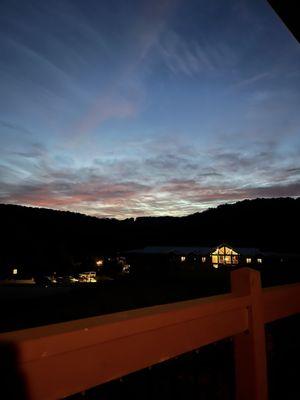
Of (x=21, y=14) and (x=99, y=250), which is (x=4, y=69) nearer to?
(x=21, y=14)

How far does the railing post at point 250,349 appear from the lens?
197 centimetres

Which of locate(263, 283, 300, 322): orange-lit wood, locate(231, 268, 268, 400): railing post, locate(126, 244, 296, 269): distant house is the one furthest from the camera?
locate(126, 244, 296, 269): distant house

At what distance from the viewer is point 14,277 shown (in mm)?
44000

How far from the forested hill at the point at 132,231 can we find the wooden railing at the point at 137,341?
42529 mm

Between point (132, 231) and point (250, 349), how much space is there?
70992 millimetres

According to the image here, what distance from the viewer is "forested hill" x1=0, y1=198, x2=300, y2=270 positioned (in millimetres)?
50750

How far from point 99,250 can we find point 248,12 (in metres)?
62.2

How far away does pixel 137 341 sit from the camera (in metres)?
1.33

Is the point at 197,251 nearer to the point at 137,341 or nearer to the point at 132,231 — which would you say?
the point at 132,231

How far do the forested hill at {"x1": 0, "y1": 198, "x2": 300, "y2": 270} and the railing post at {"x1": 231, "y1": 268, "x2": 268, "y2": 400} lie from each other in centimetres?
4246

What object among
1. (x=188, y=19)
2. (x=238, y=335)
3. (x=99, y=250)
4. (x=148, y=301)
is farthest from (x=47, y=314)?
(x=99, y=250)

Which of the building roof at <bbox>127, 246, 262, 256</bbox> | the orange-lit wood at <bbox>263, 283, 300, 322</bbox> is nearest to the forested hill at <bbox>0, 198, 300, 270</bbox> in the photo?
the building roof at <bbox>127, 246, 262, 256</bbox>

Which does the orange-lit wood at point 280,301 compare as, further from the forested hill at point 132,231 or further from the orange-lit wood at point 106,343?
the forested hill at point 132,231

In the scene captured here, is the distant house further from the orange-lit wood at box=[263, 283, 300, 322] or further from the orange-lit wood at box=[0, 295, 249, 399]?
the orange-lit wood at box=[0, 295, 249, 399]
